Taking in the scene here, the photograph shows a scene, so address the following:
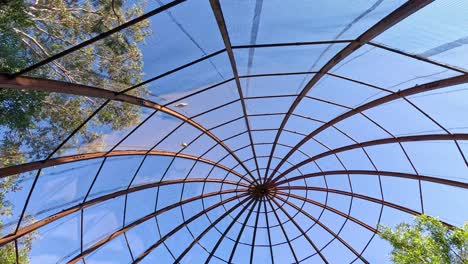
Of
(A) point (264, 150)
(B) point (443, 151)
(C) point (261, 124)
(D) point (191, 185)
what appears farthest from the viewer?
(D) point (191, 185)

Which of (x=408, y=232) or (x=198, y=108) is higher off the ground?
(x=198, y=108)

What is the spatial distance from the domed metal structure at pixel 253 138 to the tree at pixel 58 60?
0.13 metres

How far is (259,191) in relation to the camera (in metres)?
25.7

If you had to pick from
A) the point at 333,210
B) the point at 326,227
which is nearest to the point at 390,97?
the point at 333,210

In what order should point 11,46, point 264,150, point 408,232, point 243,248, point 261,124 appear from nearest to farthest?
point 11,46 → point 408,232 → point 261,124 → point 264,150 → point 243,248

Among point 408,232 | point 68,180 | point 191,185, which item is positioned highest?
point 191,185

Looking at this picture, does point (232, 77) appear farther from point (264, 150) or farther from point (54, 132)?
point (264, 150)

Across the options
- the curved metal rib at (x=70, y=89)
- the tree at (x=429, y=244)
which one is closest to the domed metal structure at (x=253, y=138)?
the curved metal rib at (x=70, y=89)

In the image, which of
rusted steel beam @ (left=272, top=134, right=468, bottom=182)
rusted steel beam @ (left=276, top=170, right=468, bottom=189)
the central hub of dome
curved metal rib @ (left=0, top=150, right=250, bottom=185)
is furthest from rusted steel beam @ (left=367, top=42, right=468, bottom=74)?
the central hub of dome

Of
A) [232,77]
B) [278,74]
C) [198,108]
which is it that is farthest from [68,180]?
[278,74]

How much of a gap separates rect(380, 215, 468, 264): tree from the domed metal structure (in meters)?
4.40

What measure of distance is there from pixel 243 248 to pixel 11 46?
72.2ft

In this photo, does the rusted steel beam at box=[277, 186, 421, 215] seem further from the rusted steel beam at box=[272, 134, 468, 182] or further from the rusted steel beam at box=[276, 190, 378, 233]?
the rusted steel beam at box=[272, 134, 468, 182]

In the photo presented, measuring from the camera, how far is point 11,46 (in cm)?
912
